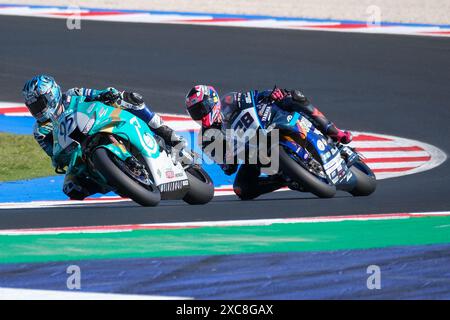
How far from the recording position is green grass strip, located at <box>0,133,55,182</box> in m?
14.0

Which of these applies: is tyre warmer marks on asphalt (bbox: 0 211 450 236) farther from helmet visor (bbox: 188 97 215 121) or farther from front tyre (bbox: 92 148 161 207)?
helmet visor (bbox: 188 97 215 121)

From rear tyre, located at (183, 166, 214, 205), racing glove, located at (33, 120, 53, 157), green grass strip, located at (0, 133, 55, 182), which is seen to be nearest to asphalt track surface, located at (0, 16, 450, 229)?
rear tyre, located at (183, 166, 214, 205)

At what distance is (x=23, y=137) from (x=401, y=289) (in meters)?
8.88

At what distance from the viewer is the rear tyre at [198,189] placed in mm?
11656

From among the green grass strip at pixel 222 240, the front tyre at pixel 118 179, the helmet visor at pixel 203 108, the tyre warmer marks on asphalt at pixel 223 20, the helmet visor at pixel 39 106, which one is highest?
the tyre warmer marks on asphalt at pixel 223 20

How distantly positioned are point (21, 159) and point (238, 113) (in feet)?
13.2

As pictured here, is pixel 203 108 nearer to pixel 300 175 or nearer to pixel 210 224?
pixel 300 175

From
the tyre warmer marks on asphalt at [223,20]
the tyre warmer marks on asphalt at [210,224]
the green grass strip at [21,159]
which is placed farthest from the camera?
the tyre warmer marks on asphalt at [223,20]

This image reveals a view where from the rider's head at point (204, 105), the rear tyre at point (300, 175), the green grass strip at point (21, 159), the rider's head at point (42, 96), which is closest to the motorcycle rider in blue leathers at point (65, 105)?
the rider's head at point (42, 96)

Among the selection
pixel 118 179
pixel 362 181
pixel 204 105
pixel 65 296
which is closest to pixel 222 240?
pixel 118 179

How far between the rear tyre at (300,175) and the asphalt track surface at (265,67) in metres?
0.87

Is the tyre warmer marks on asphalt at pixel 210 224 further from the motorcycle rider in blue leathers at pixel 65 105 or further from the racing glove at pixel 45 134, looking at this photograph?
the racing glove at pixel 45 134
